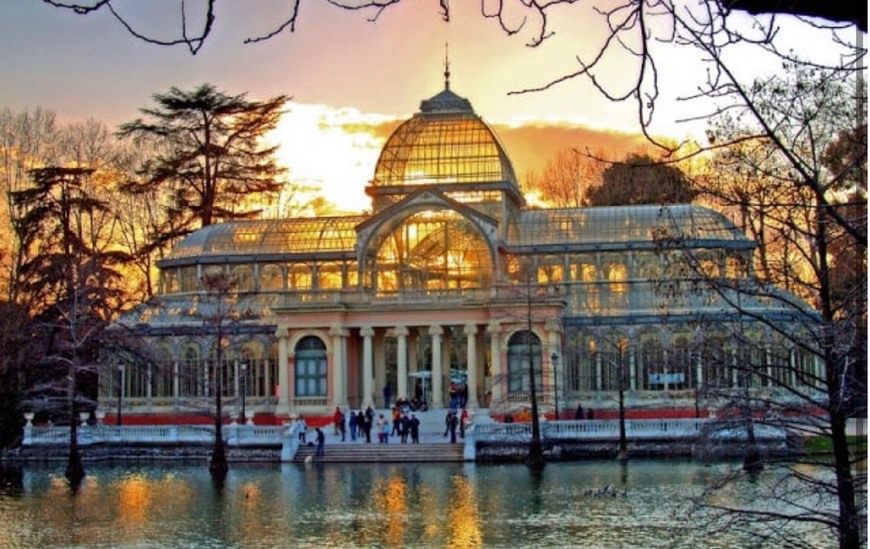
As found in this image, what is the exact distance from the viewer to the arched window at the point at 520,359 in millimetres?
51281

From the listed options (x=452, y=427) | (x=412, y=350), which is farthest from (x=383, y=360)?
(x=452, y=427)

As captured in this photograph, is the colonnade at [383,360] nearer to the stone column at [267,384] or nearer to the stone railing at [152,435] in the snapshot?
the stone column at [267,384]

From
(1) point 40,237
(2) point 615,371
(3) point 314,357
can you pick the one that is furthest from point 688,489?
(1) point 40,237

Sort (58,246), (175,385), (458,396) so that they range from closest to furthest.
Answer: (458,396), (175,385), (58,246)

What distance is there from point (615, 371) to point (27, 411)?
68.8ft

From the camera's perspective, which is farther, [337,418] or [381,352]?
[381,352]

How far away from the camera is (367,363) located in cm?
5350

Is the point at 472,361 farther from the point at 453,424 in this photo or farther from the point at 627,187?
the point at 627,187

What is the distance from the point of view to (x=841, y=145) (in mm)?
18156

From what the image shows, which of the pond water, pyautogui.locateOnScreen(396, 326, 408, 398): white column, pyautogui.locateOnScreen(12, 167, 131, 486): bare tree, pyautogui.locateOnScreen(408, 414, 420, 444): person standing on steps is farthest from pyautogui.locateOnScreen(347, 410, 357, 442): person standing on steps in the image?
pyautogui.locateOnScreen(12, 167, 131, 486): bare tree

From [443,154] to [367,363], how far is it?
34.3ft

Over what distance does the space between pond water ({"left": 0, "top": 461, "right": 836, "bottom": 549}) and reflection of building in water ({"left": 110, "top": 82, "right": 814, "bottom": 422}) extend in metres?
12.3

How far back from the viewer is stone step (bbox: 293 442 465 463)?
41688 mm

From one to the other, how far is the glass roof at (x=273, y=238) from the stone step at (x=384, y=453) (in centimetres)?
1620
